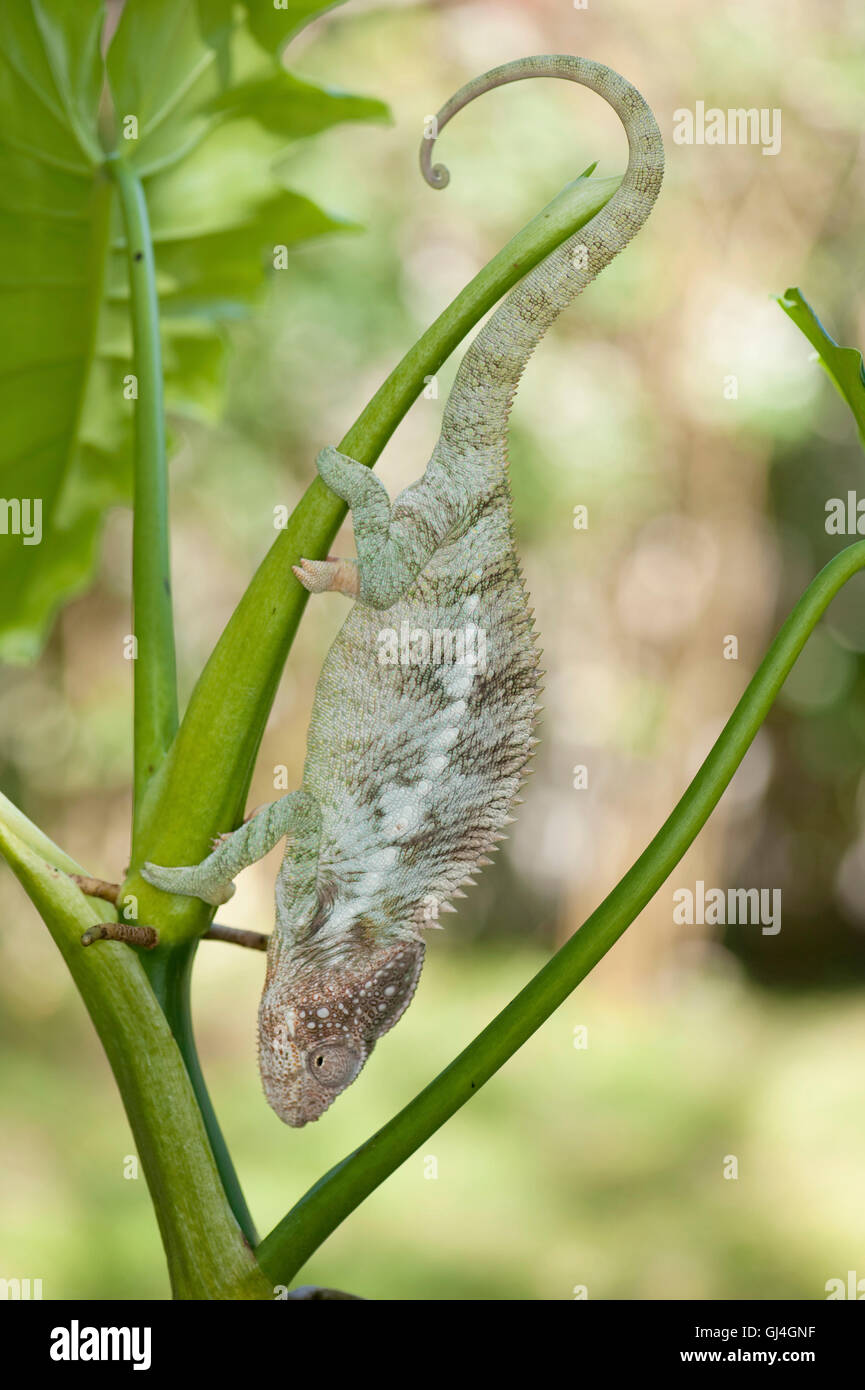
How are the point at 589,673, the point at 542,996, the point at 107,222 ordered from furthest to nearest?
the point at 589,673, the point at 107,222, the point at 542,996

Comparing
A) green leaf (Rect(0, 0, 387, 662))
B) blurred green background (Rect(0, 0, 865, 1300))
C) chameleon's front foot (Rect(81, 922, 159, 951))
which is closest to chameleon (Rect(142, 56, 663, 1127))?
chameleon's front foot (Rect(81, 922, 159, 951))

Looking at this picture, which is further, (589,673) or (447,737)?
(589,673)

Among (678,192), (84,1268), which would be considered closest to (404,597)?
(84,1268)

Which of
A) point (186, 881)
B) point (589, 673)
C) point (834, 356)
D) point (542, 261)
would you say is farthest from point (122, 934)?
point (589, 673)

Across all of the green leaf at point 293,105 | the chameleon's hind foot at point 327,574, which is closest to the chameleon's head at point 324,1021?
the chameleon's hind foot at point 327,574

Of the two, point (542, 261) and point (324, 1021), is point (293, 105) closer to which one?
point (542, 261)

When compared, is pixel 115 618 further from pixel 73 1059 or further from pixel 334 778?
pixel 334 778

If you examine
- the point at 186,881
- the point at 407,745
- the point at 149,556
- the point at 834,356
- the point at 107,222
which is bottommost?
the point at 186,881
